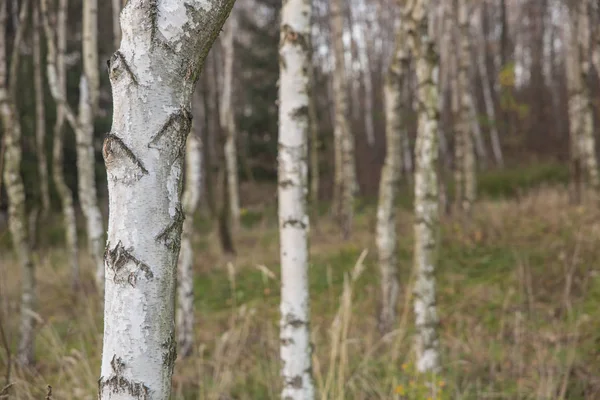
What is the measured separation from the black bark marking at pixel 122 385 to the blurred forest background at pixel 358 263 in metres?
1.03

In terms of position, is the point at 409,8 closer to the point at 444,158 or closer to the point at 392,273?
the point at 392,273

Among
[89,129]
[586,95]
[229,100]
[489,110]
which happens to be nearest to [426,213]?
[89,129]

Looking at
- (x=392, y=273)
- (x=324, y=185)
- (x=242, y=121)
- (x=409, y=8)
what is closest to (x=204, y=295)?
(x=392, y=273)

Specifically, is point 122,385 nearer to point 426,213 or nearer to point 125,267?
point 125,267

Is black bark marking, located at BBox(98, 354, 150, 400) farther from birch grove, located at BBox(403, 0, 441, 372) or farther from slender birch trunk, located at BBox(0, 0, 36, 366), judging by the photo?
slender birch trunk, located at BBox(0, 0, 36, 366)

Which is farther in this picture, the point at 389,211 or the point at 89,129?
the point at 89,129

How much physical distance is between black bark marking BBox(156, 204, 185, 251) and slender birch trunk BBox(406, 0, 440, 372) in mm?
2533

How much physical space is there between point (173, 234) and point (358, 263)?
1.60 metres

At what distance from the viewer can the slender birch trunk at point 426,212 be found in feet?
10.9

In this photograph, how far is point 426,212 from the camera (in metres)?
3.35

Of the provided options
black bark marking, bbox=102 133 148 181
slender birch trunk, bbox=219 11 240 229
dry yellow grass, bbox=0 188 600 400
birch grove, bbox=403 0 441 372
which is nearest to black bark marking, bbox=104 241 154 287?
black bark marking, bbox=102 133 148 181

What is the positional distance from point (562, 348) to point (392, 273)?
158 cm

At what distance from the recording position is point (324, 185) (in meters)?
18.5

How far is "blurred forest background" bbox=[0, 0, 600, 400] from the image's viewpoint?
3260mm
